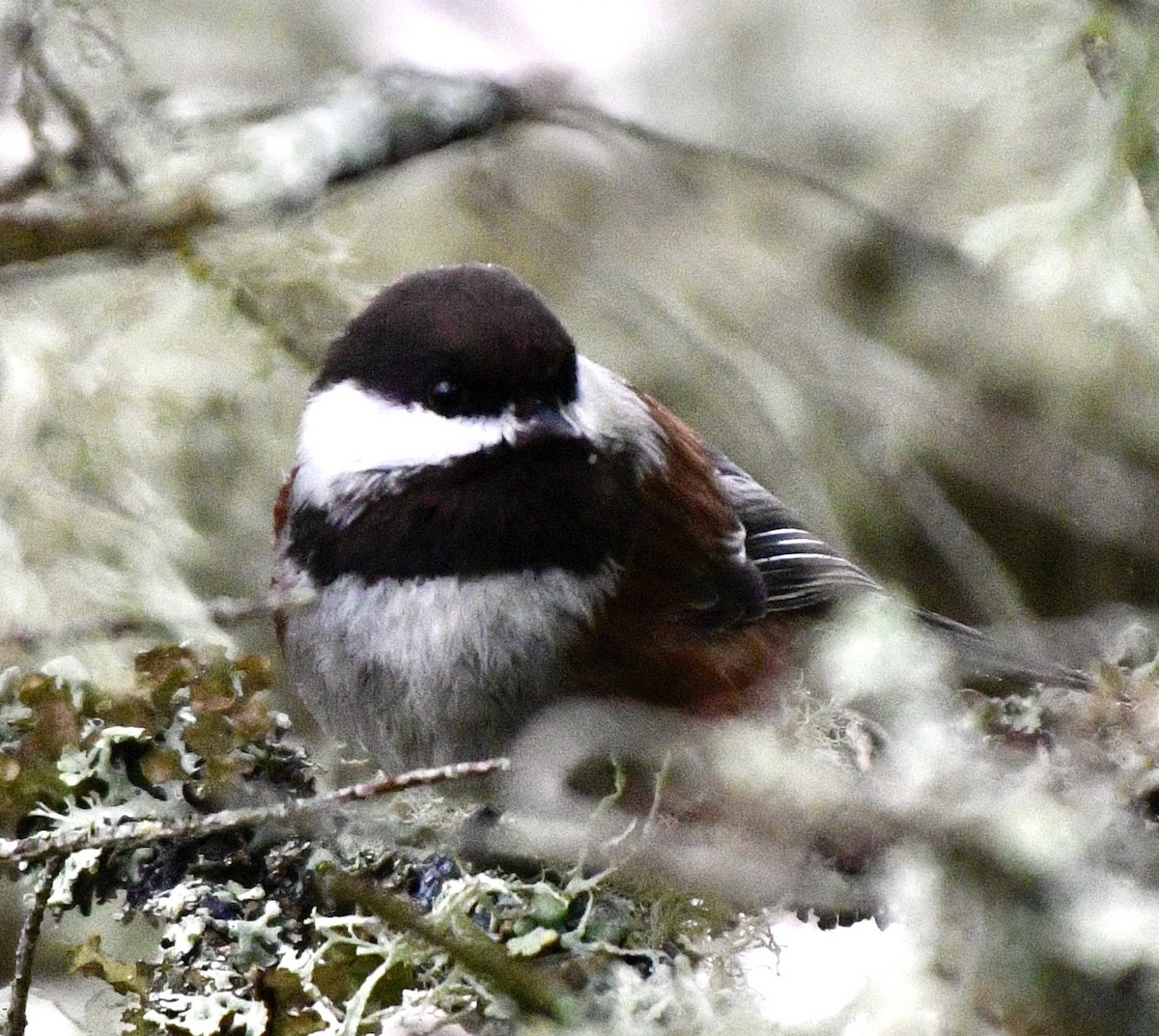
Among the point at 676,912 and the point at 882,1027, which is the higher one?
the point at 882,1027

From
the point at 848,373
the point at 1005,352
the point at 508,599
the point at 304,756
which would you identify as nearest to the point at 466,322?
the point at 508,599

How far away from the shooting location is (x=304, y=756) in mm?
2439

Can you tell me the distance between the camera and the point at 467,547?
2711 mm

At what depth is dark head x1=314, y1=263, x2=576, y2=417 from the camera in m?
2.73

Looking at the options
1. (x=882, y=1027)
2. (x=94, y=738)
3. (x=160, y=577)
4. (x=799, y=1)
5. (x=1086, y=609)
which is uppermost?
(x=799, y=1)

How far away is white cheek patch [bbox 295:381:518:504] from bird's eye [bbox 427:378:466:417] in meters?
0.01

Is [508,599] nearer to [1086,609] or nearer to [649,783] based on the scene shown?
[649,783]

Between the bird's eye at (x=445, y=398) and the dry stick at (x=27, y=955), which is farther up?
the bird's eye at (x=445, y=398)

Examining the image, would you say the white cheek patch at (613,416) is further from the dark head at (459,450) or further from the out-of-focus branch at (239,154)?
the out-of-focus branch at (239,154)

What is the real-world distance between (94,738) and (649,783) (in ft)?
2.66

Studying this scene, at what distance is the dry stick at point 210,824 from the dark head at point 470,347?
3.11ft

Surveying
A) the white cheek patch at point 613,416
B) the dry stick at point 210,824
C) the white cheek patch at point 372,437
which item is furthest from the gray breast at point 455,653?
the dry stick at point 210,824

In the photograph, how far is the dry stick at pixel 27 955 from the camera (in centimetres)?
199

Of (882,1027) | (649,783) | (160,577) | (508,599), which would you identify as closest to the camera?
(882,1027)
